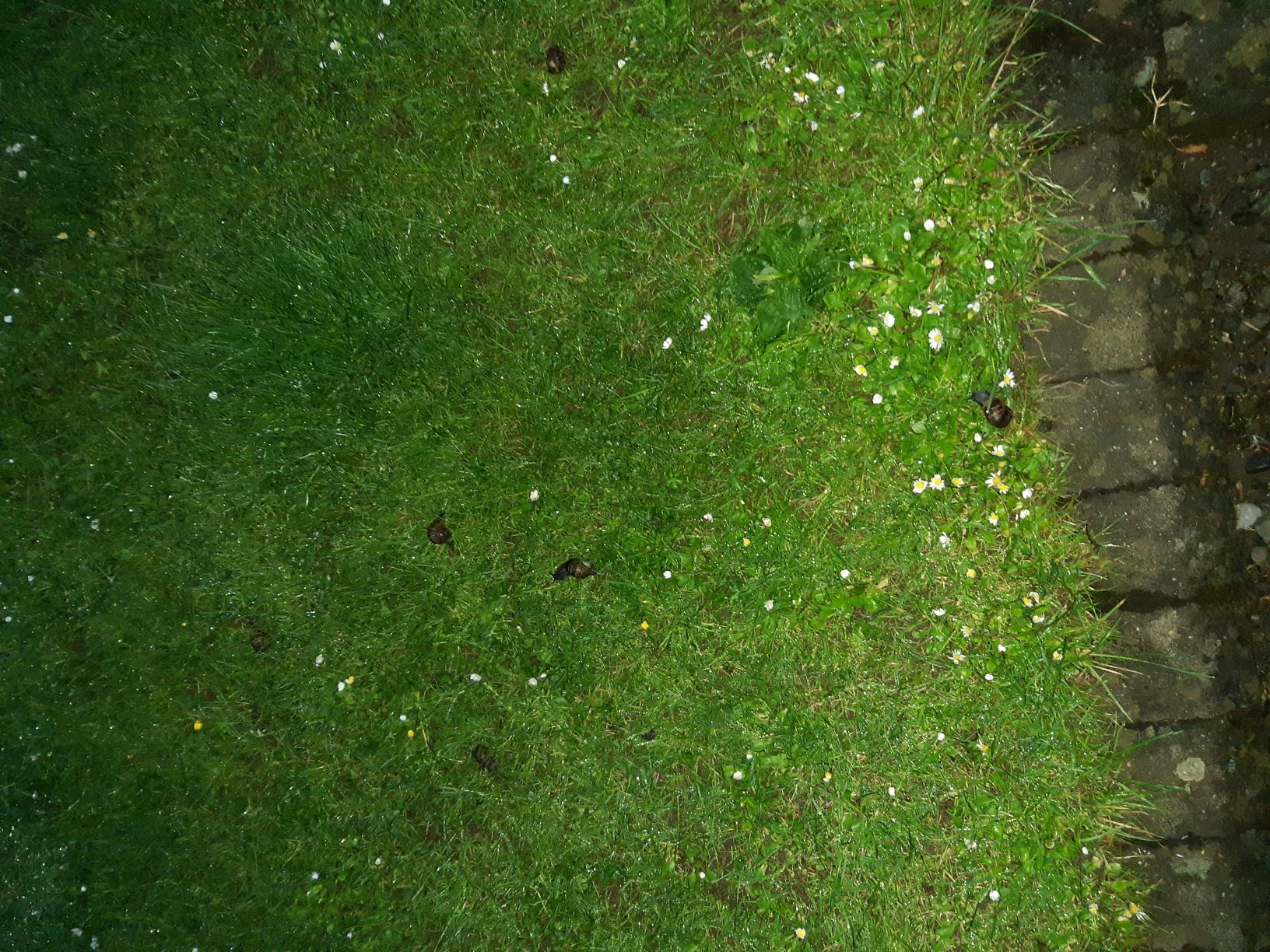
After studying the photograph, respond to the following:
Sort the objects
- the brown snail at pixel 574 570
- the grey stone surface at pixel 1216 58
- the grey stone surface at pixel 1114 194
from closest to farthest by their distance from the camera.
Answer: the grey stone surface at pixel 1216 58 < the grey stone surface at pixel 1114 194 < the brown snail at pixel 574 570

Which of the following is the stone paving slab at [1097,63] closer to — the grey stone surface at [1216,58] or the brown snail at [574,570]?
the grey stone surface at [1216,58]

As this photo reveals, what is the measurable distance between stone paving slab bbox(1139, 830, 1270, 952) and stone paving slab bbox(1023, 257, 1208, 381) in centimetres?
215

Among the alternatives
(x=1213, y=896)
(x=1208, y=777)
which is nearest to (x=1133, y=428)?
(x=1208, y=777)

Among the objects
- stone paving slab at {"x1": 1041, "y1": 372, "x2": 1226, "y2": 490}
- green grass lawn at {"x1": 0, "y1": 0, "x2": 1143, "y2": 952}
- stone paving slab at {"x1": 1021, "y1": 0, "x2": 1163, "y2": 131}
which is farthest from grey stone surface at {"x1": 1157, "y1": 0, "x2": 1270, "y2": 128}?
stone paving slab at {"x1": 1041, "y1": 372, "x2": 1226, "y2": 490}

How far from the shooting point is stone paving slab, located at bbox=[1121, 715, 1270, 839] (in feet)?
10.4

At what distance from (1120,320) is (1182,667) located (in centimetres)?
155

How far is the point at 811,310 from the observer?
3.24 metres

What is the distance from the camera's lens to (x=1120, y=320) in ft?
10.4

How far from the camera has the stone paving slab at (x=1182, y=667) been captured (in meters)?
3.16

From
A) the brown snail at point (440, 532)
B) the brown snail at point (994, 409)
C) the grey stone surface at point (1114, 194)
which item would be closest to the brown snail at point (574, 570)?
the brown snail at point (440, 532)

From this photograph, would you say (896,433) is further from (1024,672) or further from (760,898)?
(760,898)

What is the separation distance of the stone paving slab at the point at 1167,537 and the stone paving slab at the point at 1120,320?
1.91ft

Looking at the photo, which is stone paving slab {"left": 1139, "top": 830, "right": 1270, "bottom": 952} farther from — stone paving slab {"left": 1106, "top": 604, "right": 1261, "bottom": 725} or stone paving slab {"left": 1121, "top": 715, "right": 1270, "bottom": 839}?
stone paving slab {"left": 1106, "top": 604, "right": 1261, "bottom": 725}

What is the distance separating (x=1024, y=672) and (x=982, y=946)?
1218 millimetres
